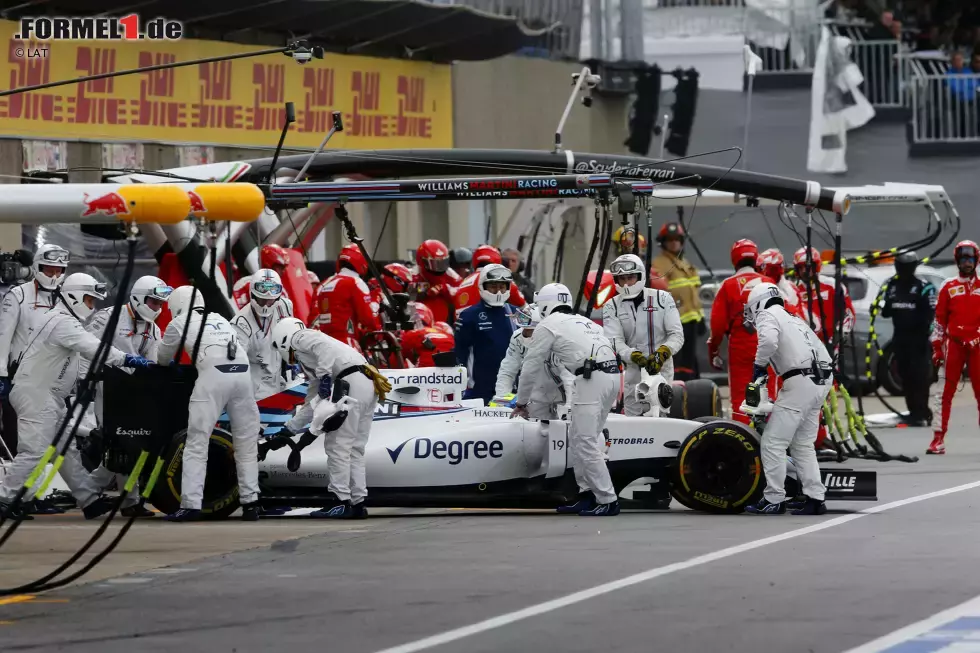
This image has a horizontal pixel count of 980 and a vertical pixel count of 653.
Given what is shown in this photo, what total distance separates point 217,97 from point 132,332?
11.7 metres

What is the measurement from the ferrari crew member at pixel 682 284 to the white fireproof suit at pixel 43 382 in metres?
7.81

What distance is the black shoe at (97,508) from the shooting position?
48.9 ft

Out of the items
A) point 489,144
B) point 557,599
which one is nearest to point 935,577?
point 557,599

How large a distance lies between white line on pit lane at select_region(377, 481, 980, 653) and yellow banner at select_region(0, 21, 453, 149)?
13329mm

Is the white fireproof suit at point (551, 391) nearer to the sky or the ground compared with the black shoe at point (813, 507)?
nearer to the sky

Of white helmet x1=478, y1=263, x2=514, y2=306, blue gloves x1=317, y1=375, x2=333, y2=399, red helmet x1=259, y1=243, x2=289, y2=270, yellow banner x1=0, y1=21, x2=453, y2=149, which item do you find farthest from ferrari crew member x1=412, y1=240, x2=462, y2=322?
yellow banner x1=0, y1=21, x2=453, y2=149

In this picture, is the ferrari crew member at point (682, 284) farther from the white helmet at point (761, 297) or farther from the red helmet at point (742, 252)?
the white helmet at point (761, 297)

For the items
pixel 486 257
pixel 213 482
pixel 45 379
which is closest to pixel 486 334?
pixel 486 257

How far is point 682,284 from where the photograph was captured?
69.4ft

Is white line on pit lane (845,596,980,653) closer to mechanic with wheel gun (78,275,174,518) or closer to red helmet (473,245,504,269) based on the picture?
mechanic with wheel gun (78,275,174,518)

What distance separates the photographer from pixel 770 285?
48.5 ft

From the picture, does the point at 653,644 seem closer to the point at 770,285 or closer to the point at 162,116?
the point at 770,285

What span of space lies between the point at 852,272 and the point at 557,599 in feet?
56.8

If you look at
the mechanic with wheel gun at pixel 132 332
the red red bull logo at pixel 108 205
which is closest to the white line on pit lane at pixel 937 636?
the red red bull logo at pixel 108 205
